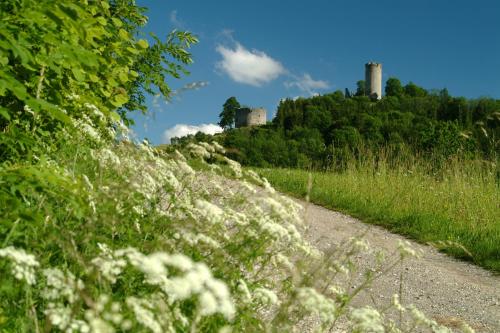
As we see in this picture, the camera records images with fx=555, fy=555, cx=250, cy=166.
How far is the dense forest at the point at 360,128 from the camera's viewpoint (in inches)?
1101

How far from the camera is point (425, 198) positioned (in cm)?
1100

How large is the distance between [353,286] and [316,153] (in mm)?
26685

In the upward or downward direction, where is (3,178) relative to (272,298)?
upward

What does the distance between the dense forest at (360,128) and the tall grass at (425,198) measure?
12.0ft

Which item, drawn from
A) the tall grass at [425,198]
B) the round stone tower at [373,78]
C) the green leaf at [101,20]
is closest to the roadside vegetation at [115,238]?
the green leaf at [101,20]

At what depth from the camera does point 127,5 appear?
644cm

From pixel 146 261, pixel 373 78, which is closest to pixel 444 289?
pixel 146 261

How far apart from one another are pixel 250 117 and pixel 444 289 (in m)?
72.1

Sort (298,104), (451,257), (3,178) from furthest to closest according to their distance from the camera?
(298,104) → (451,257) → (3,178)

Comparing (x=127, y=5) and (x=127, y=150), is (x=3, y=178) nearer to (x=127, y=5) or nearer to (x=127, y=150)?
(x=127, y=150)

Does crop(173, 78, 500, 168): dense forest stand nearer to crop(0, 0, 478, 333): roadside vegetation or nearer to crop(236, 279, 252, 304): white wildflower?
crop(0, 0, 478, 333): roadside vegetation

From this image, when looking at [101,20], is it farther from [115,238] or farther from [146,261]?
[146,261]

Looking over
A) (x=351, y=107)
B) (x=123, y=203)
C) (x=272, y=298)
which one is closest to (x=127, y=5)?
(x=123, y=203)

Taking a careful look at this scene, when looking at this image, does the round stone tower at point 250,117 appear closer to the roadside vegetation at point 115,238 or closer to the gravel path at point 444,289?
the gravel path at point 444,289
